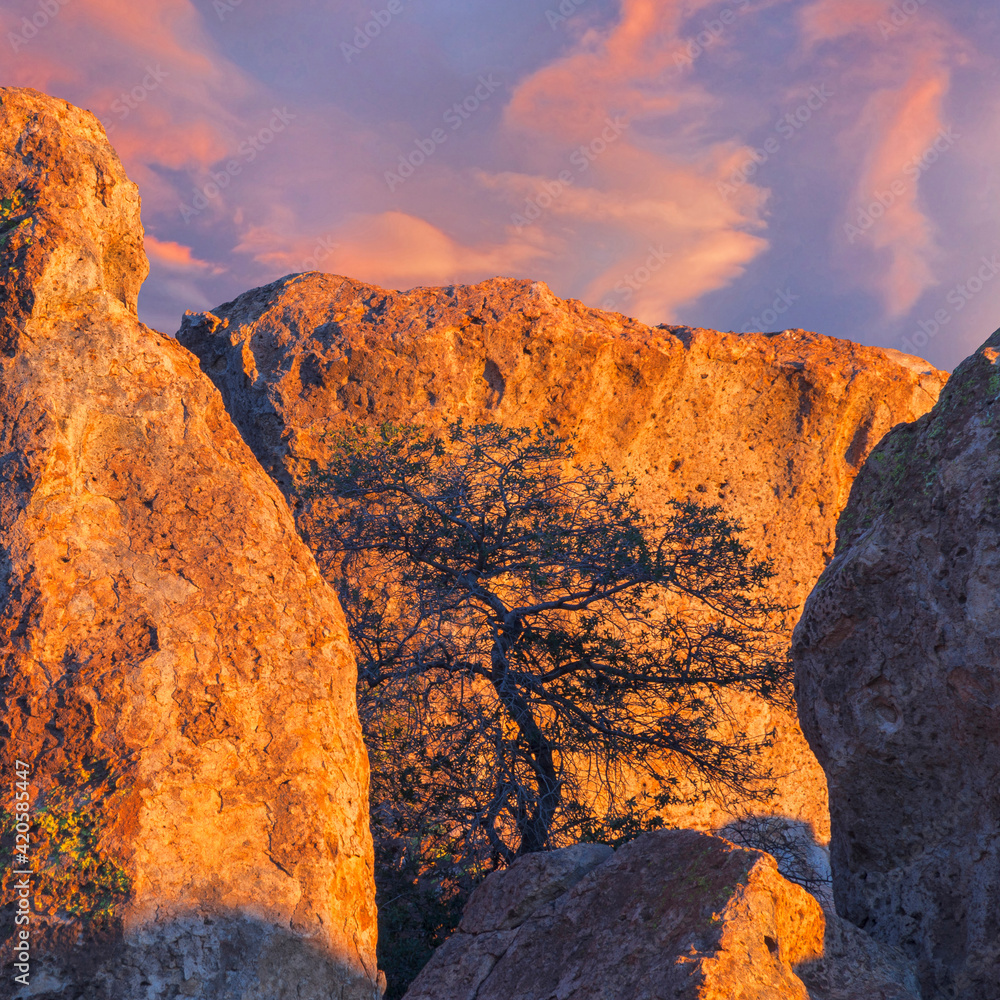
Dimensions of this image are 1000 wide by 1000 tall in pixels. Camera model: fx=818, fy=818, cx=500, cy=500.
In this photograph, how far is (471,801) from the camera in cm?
691

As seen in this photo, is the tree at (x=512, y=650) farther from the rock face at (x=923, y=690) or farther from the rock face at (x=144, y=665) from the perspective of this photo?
the rock face at (x=144, y=665)

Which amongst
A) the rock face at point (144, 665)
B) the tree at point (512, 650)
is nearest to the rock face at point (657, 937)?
the rock face at point (144, 665)

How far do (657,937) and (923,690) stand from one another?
5.65ft

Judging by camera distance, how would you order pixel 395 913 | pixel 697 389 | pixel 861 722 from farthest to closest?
pixel 697 389 → pixel 395 913 → pixel 861 722

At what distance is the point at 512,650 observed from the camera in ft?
23.4

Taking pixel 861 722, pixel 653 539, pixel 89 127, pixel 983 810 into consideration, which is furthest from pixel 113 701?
pixel 653 539

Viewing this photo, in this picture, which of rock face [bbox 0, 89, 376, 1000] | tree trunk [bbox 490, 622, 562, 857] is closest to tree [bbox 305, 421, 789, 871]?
tree trunk [bbox 490, 622, 562, 857]

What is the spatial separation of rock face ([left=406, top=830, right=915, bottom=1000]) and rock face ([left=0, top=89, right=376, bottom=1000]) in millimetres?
795

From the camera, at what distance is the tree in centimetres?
658

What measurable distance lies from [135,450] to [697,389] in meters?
9.11

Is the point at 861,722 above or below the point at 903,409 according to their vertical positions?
below

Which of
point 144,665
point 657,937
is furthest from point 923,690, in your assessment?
point 144,665

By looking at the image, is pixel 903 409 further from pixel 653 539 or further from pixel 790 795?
pixel 653 539

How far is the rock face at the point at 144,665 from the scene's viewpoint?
290 centimetres
